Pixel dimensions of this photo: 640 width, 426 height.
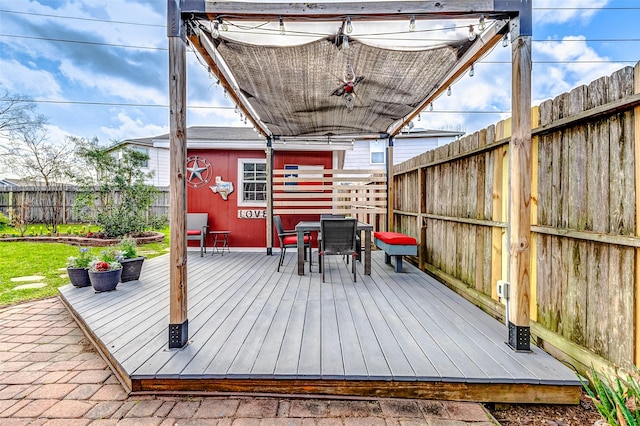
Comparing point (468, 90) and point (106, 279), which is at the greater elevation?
point (468, 90)

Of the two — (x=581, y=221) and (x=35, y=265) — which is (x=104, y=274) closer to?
(x=35, y=265)

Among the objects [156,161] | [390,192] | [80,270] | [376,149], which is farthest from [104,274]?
[156,161]

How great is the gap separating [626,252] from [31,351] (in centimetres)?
413

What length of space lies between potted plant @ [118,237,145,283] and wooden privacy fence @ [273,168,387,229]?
2856 millimetres

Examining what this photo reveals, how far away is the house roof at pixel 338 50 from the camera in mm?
2045

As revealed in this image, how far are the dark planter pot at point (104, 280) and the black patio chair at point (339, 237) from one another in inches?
101

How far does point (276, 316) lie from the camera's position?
269cm

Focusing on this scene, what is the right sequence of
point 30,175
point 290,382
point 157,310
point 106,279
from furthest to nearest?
point 30,175 → point 106,279 → point 157,310 → point 290,382

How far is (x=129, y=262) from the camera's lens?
394 centimetres

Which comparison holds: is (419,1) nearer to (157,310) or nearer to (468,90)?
(157,310)

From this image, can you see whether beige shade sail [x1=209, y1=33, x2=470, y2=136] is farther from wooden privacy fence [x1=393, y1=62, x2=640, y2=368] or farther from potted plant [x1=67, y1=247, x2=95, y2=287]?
potted plant [x1=67, y1=247, x2=95, y2=287]

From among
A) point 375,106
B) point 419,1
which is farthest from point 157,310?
point 375,106

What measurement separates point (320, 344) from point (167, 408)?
3.24 ft

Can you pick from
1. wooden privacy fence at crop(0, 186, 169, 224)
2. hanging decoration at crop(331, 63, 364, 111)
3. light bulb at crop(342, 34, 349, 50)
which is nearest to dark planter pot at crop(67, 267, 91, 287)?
hanging decoration at crop(331, 63, 364, 111)
